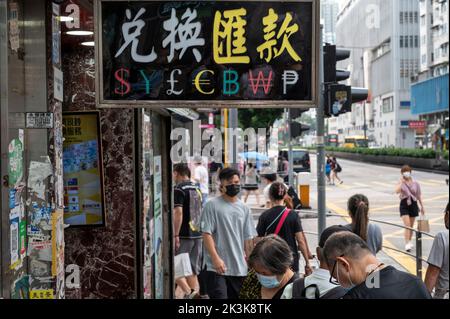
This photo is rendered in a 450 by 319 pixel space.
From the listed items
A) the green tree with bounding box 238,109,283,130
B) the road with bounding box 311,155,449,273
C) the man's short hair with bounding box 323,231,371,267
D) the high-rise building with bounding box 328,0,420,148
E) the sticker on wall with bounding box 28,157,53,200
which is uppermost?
the high-rise building with bounding box 328,0,420,148

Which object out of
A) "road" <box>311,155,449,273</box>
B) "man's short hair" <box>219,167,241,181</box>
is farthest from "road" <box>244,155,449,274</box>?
"man's short hair" <box>219,167,241,181</box>

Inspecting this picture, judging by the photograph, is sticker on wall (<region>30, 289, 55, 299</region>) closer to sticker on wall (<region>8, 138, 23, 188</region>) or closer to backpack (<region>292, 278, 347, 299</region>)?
sticker on wall (<region>8, 138, 23, 188</region>)

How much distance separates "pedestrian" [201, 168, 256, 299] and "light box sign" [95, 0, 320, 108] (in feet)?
9.39

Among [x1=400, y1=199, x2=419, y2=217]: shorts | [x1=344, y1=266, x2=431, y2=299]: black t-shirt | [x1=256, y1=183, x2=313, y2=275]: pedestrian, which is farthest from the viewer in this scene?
[x1=400, y1=199, x2=419, y2=217]: shorts

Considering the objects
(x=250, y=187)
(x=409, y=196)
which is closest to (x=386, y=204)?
(x=250, y=187)

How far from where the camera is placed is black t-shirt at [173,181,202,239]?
7.99m

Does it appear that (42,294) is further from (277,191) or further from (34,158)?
(277,191)

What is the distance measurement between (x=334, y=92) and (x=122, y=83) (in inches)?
208

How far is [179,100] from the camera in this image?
344 centimetres

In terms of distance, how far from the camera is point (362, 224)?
18.7 ft

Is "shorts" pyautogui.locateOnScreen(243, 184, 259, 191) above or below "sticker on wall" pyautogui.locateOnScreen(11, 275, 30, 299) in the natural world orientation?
below

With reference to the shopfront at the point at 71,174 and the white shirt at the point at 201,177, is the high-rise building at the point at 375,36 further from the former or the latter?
the white shirt at the point at 201,177

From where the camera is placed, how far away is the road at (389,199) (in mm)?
13427

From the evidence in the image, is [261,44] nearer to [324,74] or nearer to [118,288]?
[118,288]
